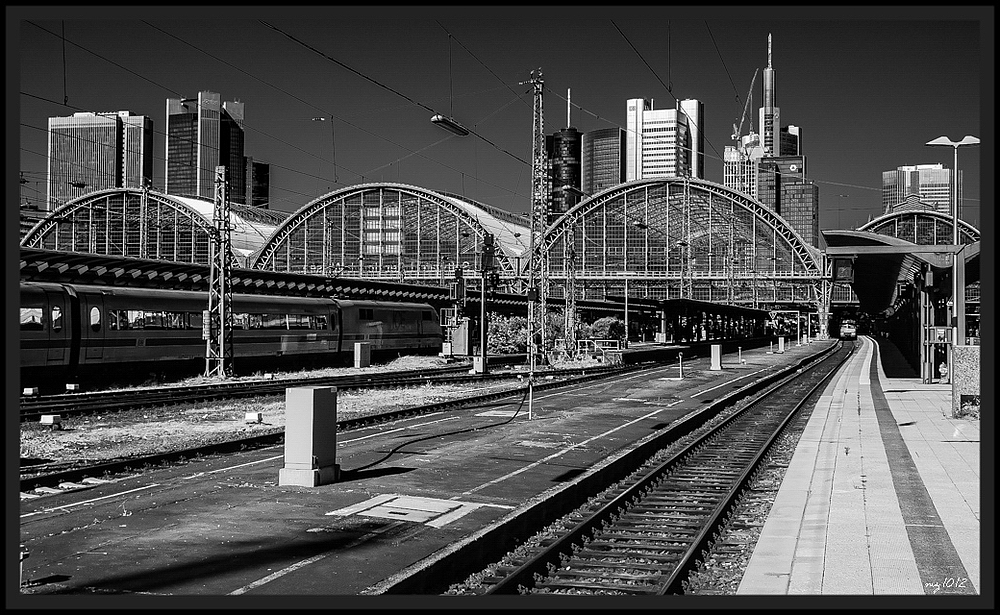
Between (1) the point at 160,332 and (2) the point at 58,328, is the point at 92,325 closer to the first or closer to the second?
(2) the point at 58,328

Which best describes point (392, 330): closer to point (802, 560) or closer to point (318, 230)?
point (802, 560)

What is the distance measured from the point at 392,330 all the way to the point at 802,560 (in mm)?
45779

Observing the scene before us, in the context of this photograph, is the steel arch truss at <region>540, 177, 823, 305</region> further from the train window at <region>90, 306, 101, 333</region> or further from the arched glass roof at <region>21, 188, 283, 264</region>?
the train window at <region>90, 306, 101, 333</region>

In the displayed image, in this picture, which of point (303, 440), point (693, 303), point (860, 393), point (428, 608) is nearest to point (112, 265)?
point (303, 440)

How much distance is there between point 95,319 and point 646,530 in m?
24.6

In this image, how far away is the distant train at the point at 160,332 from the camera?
94.5ft

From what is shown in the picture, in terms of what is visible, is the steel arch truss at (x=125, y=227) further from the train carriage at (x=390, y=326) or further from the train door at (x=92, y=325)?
the train door at (x=92, y=325)

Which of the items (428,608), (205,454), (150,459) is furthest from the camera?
(205,454)

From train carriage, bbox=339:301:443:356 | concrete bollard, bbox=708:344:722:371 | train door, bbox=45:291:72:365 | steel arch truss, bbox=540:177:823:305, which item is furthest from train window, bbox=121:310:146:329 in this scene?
steel arch truss, bbox=540:177:823:305

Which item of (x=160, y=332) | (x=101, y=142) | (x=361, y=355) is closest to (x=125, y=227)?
(x=101, y=142)

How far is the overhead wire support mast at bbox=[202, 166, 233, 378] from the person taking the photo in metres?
33.5

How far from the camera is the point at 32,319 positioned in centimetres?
2805

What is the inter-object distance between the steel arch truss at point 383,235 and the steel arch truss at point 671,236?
12.0 m

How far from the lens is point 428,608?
4023 mm
